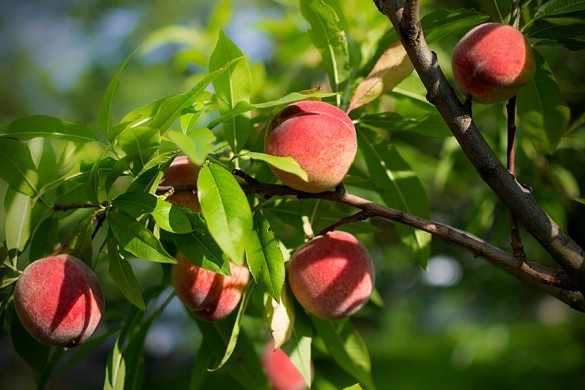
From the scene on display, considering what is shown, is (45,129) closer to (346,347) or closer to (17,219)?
(17,219)

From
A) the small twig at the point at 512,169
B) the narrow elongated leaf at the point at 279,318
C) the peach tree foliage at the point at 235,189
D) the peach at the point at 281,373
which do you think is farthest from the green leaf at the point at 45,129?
the peach at the point at 281,373

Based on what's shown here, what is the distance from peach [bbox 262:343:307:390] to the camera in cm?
176

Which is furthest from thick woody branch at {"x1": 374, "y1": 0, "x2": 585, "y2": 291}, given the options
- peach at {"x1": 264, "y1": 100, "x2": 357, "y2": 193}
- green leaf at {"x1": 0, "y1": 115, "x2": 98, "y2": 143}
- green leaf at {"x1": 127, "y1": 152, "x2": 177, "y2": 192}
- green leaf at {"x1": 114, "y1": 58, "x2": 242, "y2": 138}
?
green leaf at {"x1": 0, "y1": 115, "x2": 98, "y2": 143}

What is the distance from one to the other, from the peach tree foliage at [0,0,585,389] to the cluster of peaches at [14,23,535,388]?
0.13ft

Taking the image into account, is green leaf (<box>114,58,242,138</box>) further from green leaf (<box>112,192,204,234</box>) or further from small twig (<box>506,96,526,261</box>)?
small twig (<box>506,96,526,261</box>)

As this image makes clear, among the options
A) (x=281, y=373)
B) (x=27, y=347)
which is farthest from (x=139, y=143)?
(x=281, y=373)

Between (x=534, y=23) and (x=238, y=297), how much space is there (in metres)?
0.62

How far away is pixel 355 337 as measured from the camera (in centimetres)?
111

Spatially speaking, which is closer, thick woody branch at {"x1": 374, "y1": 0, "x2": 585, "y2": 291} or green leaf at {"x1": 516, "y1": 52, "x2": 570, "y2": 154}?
thick woody branch at {"x1": 374, "y1": 0, "x2": 585, "y2": 291}

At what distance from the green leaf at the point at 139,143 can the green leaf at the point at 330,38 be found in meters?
0.35

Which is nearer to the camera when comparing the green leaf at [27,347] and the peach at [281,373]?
the green leaf at [27,347]

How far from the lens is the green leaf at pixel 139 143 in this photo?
2.56ft

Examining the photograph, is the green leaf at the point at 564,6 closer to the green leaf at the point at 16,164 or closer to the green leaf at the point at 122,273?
the green leaf at the point at 122,273

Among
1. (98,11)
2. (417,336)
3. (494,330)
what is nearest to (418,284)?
(417,336)
